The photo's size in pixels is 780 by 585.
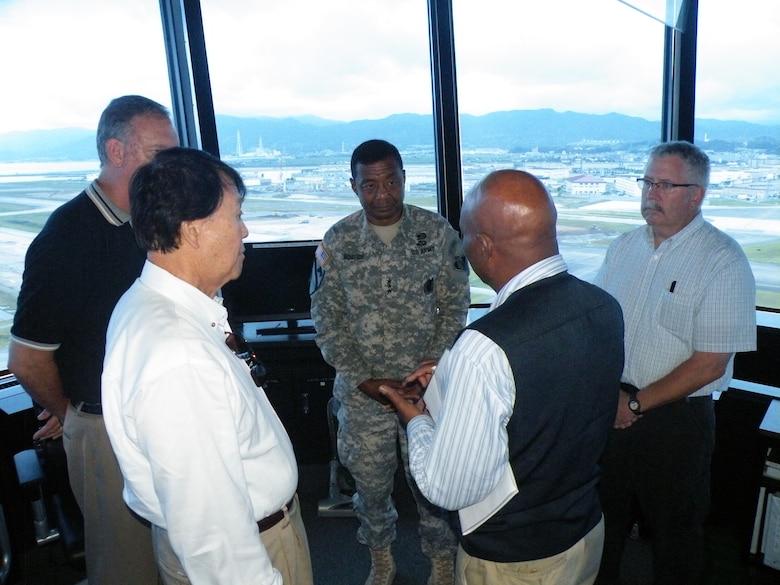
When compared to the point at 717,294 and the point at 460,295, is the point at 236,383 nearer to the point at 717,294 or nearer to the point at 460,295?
the point at 460,295

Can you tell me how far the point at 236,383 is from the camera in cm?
102

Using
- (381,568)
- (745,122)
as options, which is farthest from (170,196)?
(745,122)

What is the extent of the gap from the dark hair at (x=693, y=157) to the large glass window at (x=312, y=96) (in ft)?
5.25

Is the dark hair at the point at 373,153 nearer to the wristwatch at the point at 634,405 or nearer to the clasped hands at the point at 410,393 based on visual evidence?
the clasped hands at the point at 410,393

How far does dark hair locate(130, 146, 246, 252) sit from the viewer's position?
3.48ft

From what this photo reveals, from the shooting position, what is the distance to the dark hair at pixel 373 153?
2119 millimetres

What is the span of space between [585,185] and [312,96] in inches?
65.4

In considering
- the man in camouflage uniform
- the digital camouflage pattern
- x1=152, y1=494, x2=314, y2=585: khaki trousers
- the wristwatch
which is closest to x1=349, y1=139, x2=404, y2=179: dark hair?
the man in camouflage uniform

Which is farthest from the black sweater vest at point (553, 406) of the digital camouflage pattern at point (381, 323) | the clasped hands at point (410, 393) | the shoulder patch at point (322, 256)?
the shoulder patch at point (322, 256)

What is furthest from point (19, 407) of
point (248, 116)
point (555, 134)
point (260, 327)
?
point (555, 134)

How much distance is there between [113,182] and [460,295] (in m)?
1.27

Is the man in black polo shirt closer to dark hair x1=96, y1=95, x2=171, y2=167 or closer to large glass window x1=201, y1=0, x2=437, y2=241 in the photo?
dark hair x1=96, y1=95, x2=171, y2=167

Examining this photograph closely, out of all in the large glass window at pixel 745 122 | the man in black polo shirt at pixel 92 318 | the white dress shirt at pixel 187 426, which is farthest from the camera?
the large glass window at pixel 745 122

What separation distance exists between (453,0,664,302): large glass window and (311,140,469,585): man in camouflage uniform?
838 millimetres
